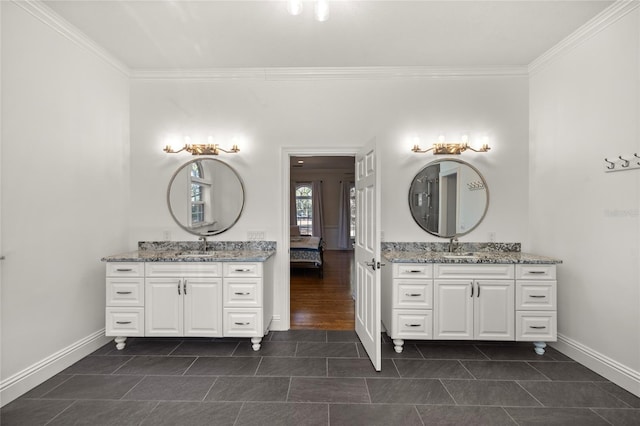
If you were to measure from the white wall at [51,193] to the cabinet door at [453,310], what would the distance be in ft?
11.0

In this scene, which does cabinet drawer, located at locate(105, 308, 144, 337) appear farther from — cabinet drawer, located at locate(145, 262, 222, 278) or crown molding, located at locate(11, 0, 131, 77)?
crown molding, located at locate(11, 0, 131, 77)

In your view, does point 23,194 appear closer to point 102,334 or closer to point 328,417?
point 102,334

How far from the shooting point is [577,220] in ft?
9.61

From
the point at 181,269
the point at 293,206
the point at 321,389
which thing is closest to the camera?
the point at 321,389

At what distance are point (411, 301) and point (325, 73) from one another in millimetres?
2621

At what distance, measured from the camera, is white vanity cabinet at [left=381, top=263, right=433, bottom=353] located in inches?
119

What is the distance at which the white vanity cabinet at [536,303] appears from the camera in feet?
9.78

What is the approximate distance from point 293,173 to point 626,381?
917cm

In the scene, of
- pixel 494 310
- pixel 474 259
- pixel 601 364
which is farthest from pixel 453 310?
pixel 601 364

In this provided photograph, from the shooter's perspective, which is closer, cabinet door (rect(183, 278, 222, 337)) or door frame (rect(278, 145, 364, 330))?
cabinet door (rect(183, 278, 222, 337))

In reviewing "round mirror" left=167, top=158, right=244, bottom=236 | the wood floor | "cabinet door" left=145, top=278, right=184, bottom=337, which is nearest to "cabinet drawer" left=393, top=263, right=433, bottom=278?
the wood floor

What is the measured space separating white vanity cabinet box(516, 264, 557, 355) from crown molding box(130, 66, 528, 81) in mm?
2165

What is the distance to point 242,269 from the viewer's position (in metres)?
3.11

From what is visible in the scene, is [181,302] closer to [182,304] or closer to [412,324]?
[182,304]
